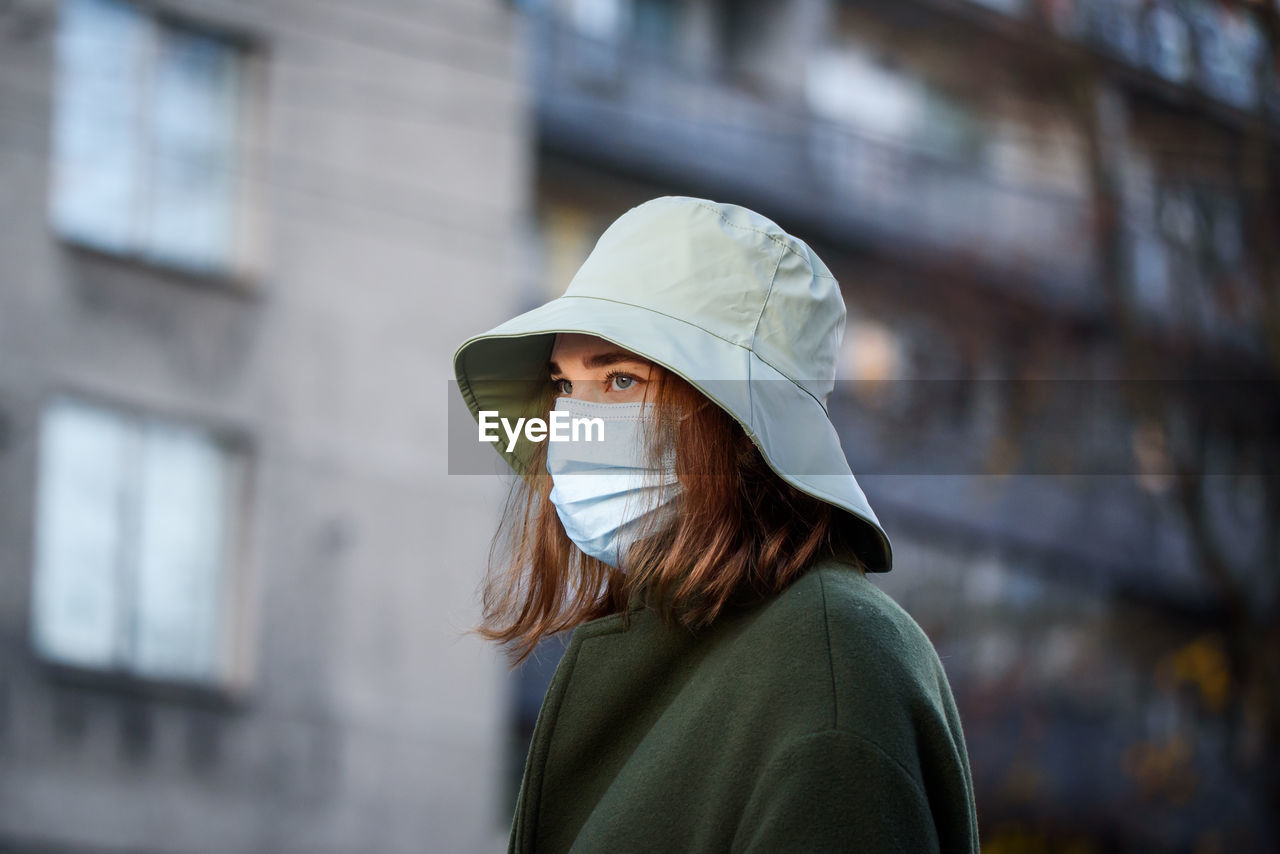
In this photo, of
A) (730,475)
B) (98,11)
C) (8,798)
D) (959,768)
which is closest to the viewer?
(959,768)

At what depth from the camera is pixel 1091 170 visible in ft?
44.8

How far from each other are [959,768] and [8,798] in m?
10.4

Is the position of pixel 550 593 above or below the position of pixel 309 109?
below

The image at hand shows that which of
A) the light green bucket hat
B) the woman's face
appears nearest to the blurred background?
the woman's face

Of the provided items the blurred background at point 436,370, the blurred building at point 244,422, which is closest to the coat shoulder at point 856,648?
the blurred background at point 436,370

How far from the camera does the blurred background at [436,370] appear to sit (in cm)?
1205

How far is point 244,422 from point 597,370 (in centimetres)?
1079

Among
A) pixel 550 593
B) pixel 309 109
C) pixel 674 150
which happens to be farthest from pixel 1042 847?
pixel 550 593

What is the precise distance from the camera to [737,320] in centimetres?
234

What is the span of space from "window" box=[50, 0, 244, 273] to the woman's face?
1047 cm

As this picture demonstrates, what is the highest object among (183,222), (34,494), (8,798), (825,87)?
(825,87)

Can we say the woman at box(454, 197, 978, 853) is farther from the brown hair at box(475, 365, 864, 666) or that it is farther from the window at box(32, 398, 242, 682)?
the window at box(32, 398, 242, 682)

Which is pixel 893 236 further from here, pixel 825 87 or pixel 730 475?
pixel 730 475

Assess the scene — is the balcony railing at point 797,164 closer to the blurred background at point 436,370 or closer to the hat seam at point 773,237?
the blurred background at point 436,370
